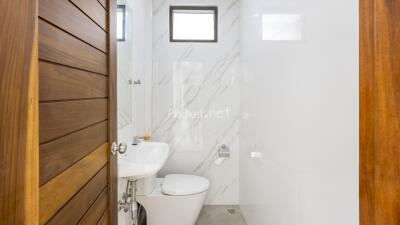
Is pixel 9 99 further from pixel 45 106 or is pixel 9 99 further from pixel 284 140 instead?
pixel 284 140

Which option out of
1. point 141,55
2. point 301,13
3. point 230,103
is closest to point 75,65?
point 301,13

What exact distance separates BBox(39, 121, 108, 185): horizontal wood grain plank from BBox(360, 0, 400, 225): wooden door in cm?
74

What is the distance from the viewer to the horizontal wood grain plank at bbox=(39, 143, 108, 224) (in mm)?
600

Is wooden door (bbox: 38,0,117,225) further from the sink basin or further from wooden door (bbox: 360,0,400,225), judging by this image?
wooden door (bbox: 360,0,400,225)

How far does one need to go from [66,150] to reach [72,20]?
13.7 inches

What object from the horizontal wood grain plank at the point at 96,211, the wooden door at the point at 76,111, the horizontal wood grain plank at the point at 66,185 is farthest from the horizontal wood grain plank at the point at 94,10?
the horizontal wood grain plank at the point at 96,211

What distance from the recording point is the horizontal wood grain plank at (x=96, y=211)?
86cm

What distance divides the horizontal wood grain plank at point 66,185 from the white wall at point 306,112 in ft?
2.93

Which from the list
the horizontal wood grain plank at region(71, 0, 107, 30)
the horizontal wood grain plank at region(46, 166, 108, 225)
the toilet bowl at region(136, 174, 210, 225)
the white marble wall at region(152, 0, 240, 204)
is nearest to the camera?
the horizontal wood grain plank at region(46, 166, 108, 225)

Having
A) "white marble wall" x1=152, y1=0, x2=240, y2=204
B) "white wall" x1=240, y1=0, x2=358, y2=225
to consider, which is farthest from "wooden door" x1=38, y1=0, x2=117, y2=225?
"white marble wall" x1=152, y1=0, x2=240, y2=204

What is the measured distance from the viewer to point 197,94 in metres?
3.04

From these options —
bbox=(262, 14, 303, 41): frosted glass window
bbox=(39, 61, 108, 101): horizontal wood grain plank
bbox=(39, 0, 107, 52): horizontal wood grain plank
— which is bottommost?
bbox=(39, 61, 108, 101): horizontal wood grain plank

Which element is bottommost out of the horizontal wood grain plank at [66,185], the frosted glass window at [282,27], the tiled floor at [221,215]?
the tiled floor at [221,215]

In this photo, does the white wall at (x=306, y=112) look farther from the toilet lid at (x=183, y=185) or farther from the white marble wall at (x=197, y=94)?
the white marble wall at (x=197, y=94)
